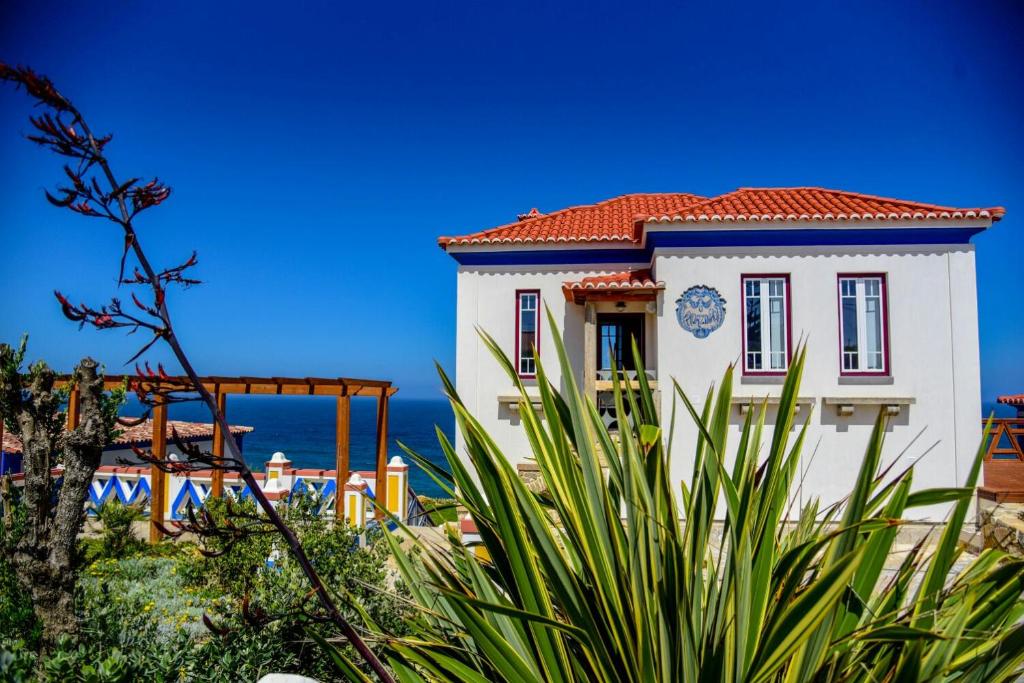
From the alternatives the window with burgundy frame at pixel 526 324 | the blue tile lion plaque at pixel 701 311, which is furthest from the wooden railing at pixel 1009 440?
the window with burgundy frame at pixel 526 324

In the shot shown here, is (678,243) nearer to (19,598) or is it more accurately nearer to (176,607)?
(176,607)

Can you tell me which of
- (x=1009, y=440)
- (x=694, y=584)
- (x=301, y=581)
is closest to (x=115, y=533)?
(x=301, y=581)

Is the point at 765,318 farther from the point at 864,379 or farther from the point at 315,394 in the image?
the point at 315,394

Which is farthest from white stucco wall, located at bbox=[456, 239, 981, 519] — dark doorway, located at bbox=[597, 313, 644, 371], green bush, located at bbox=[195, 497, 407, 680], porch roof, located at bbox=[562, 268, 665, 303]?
green bush, located at bbox=[195, 497, 407, 680]

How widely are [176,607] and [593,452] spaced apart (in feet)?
19.0

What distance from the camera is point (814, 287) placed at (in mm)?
10398

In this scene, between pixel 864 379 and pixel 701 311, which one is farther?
pixel 701 311

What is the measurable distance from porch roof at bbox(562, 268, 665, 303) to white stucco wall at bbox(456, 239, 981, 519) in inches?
12.2

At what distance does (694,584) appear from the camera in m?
1.93

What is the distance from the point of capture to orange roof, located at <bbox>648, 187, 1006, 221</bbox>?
33.0ft

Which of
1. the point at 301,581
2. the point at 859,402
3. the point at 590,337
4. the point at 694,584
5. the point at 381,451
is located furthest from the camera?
the point at 590,337

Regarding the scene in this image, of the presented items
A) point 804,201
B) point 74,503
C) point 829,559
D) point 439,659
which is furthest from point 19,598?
point 804,201

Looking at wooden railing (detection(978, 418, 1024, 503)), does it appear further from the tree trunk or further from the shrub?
the shrub

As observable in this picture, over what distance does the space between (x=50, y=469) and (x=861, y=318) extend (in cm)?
1061
